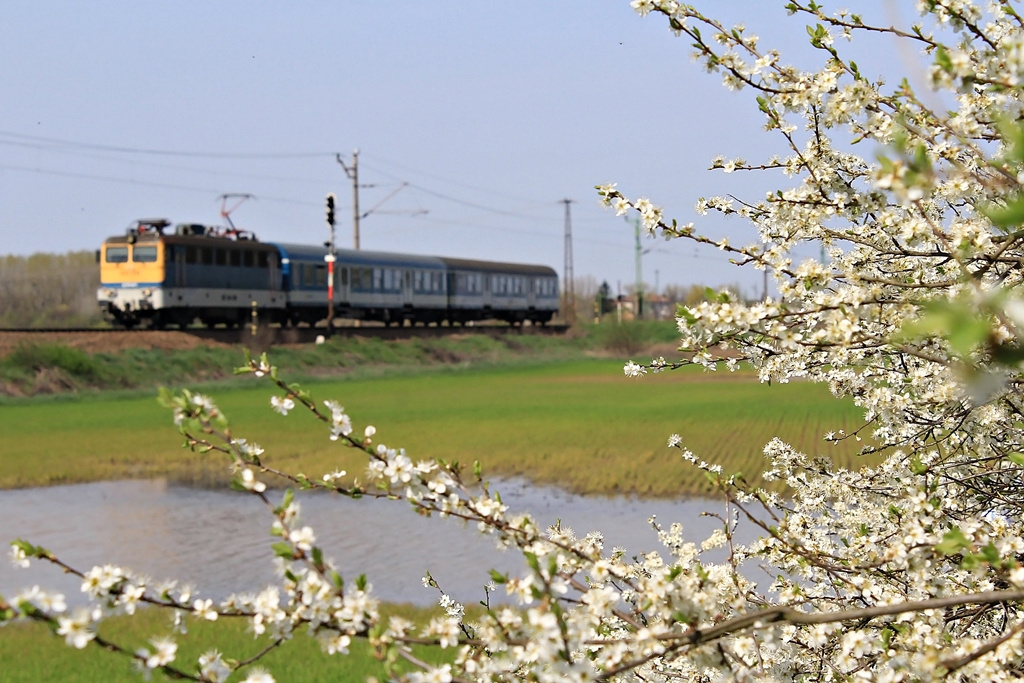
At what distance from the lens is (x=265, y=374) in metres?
2.43

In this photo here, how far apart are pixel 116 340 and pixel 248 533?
23.2 m

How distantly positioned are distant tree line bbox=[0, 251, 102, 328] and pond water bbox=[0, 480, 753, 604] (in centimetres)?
6572

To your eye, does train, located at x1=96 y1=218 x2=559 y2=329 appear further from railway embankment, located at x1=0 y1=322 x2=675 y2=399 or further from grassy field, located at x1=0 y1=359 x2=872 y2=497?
grassy field, located at x1=0 y1=359 x2=872 y2=497

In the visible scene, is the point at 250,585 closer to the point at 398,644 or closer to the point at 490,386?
the point at 398,644

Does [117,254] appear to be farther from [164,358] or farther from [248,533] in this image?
[248,533]

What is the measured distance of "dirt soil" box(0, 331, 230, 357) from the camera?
3591 centimetres

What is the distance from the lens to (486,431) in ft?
83.8

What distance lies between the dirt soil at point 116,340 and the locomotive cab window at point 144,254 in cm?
324

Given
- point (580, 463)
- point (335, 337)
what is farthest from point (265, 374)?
point (335, 337)

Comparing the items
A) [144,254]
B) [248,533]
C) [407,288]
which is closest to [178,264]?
[144,254]

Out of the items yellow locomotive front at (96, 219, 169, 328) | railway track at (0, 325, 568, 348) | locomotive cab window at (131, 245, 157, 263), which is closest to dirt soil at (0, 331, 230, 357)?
railway track at (0, 325, 568, 348)

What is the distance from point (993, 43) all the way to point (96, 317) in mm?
84811

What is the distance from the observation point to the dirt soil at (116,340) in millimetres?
35906

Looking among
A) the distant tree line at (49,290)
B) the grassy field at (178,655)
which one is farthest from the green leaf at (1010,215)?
the distant tree line at (49,290)
